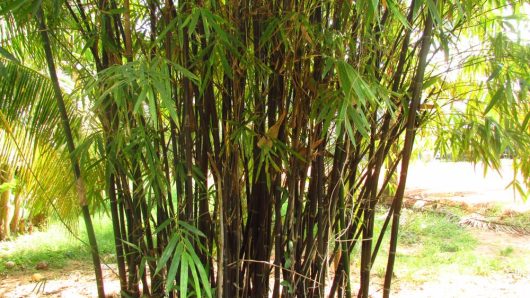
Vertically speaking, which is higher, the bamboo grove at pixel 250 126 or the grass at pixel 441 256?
the bamboo grove at pixel 250 126

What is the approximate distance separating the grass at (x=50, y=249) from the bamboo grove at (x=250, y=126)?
103 inches

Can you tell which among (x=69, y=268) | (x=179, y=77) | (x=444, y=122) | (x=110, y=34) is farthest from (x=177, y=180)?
(x=69, y=268)

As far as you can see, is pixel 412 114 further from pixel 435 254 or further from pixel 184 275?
pixel 435 254

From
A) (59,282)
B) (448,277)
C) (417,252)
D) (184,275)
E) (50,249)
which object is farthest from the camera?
(50,249)

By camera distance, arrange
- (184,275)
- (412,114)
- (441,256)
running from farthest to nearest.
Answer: (441,256) < (412,114) < (184,275)

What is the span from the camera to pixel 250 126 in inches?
53.5

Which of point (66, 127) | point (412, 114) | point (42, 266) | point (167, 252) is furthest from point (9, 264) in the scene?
point (412, 114)

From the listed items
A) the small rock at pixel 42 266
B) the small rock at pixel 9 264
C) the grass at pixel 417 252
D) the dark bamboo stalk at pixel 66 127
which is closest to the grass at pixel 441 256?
the grass at pixel 417 252

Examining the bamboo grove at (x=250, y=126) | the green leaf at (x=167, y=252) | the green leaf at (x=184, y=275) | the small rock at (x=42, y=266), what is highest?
the bamboo grove at (x=250, y=126)

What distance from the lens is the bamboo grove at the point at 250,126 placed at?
116cm

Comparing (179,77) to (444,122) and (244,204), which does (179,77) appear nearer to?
(244,204)

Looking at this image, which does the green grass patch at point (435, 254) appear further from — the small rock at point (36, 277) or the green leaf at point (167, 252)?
the small rock at point (36, 277)

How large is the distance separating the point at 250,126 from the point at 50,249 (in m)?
3.66

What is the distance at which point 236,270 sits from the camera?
54.1 inches
